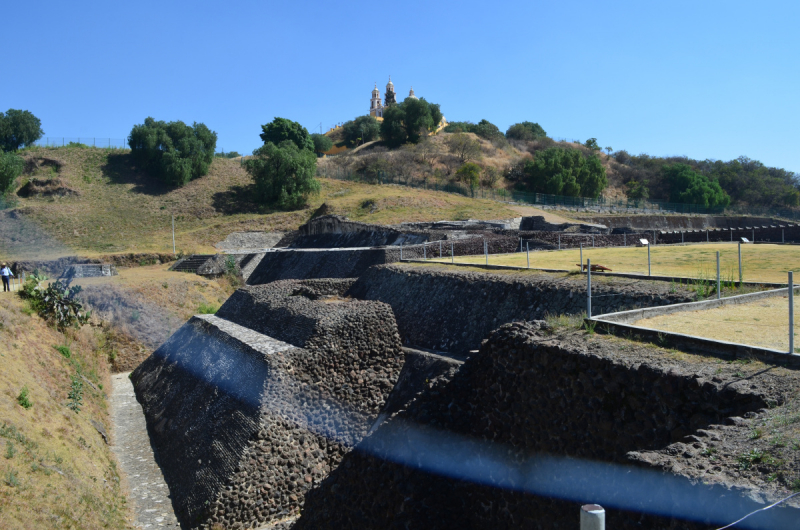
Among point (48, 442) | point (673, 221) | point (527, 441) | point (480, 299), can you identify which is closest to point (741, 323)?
point (527, 441)

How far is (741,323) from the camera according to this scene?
8445mm

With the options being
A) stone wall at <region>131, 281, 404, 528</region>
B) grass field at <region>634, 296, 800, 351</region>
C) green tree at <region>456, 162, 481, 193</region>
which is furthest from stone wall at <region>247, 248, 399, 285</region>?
green tree at <region>456, 162, 481, 193</region>

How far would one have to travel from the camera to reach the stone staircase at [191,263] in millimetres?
32906

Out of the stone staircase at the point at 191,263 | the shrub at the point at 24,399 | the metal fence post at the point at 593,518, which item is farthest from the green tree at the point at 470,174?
the metal fence post at the point at 593,518

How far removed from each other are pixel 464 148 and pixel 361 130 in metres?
22.2

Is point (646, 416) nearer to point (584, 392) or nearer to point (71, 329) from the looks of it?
point (584, 392)

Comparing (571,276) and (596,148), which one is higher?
(596,148)

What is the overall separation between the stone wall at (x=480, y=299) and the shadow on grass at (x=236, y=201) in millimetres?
35039

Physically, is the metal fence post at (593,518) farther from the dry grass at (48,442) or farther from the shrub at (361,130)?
the shrub at (361,130)

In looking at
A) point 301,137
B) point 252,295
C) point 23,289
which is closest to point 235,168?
point 301,137

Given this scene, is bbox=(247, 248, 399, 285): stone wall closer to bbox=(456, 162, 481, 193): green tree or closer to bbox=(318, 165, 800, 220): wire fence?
bbox=(318, 165, 800, 220): wire fence

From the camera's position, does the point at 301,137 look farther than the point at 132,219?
Yes

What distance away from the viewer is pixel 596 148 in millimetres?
85562

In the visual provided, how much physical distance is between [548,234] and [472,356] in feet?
59.7
